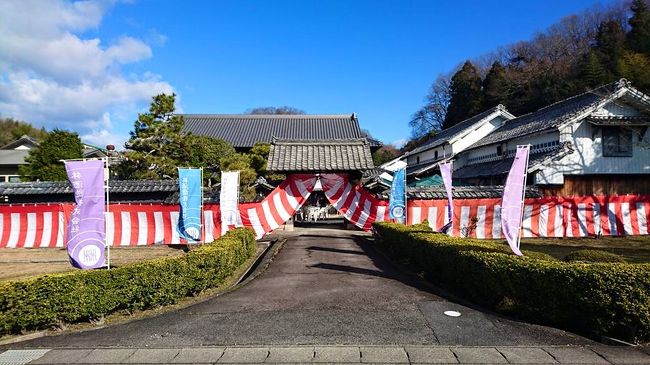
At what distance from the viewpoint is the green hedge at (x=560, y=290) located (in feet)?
17.8

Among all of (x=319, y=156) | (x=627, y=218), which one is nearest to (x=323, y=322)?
(x=319, y=156)

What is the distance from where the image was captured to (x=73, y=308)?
6.30 m

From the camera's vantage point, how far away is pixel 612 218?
16344 mm

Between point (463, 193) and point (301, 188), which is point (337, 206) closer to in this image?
point (301, 188)

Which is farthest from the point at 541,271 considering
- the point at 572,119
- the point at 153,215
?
the point at 572,119

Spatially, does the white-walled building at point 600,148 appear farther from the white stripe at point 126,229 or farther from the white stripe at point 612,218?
the white stripe at point 126,229

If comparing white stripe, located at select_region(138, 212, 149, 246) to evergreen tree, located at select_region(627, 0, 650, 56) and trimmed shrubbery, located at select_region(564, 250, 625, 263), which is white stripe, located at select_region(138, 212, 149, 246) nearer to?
trimmed shrubbery, located at select_region(564, 250, 625, 263)

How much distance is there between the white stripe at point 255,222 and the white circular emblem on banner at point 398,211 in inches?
200

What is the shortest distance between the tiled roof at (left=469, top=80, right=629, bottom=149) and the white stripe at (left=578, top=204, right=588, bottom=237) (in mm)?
7179

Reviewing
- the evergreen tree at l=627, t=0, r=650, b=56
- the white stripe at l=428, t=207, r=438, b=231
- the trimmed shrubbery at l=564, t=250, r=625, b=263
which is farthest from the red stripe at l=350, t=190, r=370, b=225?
the evergreen tree at l=627, t=0, r=650, b=56

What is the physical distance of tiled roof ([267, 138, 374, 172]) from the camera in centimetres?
1639

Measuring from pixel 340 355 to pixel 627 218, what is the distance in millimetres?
16331

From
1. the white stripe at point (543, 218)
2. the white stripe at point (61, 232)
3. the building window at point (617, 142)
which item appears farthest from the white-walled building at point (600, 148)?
the white stripe at point (61, 232)

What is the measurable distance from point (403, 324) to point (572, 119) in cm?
2004
